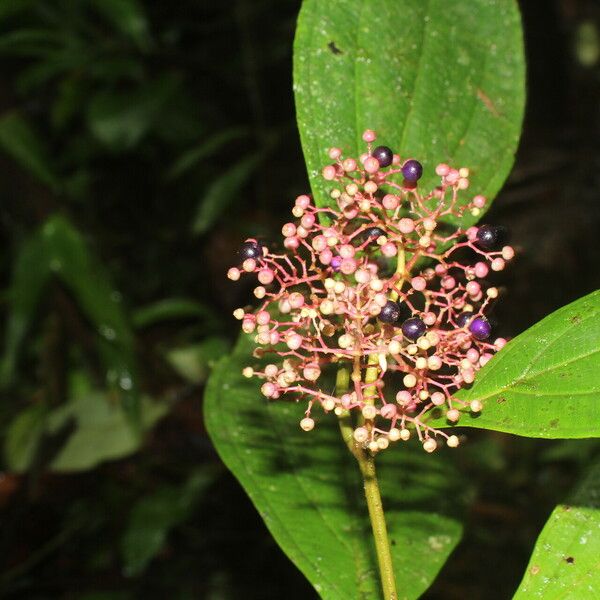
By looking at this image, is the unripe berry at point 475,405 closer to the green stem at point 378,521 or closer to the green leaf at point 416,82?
the green stem at point 378,521

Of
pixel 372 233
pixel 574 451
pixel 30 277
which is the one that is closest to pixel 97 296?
pixel 30 277

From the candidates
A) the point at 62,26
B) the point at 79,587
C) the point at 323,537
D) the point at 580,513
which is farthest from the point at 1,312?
the point at 580,513

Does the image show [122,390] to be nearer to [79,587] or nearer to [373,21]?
[79,587]

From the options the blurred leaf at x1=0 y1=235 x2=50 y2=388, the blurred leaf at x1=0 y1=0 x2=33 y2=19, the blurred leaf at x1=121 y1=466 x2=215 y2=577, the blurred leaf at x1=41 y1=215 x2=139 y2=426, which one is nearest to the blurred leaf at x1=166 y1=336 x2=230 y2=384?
the blurred leaf at x1=41 y1=215 x2=139 y2=426

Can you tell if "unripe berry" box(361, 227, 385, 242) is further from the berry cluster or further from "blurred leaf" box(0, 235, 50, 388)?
"blurred leaf" box(0, 235, 50, 388)

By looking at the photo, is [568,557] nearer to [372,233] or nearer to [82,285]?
[372,233]

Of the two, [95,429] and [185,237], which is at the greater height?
[185,237]

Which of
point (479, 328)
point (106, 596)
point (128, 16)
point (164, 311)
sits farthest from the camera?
point (128, 16)
